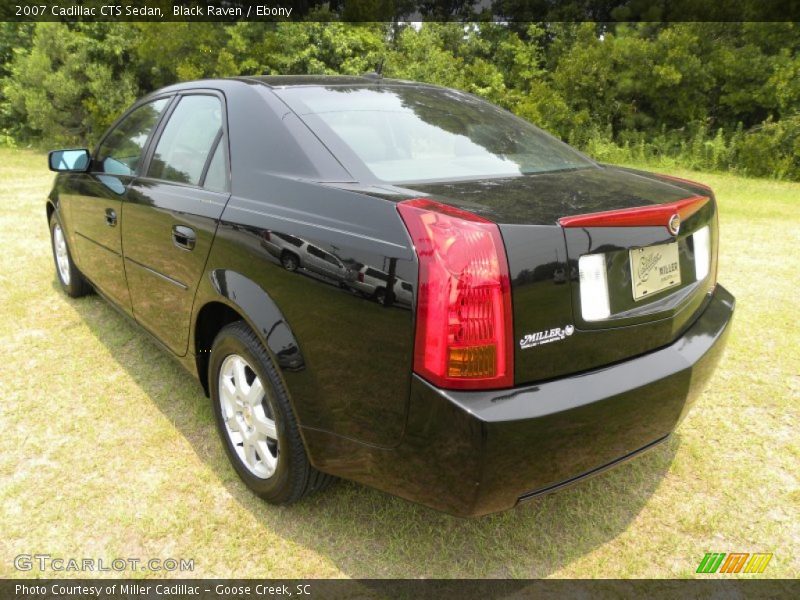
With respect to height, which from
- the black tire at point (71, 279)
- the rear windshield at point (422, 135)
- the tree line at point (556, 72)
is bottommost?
the black tire at point (71, 279)

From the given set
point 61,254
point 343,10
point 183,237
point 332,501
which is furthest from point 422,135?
point 343,10

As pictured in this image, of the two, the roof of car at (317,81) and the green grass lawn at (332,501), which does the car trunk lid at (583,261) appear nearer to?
the green grass lawn at (332,501)

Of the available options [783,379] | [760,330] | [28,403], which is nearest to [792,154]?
[760,330]

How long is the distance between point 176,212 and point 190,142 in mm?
416

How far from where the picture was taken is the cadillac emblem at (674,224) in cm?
186

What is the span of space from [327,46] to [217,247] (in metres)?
14.6

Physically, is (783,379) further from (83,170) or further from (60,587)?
(83,170)

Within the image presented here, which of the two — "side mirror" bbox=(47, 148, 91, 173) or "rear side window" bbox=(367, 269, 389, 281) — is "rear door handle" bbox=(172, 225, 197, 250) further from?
"side mirror" bbox=(47, 148, 91, 173)

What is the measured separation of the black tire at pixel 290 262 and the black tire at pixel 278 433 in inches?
13.8

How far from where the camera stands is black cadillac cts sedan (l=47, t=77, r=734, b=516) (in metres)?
1.58

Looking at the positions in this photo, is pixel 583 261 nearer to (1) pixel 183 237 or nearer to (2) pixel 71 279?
(1) pixel 183 237

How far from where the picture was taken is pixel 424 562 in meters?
2.06

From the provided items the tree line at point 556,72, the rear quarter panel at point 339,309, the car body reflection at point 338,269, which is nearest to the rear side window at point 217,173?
the rear quarter panel at point 339,309

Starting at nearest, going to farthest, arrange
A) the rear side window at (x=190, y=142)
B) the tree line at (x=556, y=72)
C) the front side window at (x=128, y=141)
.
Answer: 1. the rear side window at (x=190, y=142)
2. the front side window at (x=128, y=141)
3. the tree line at (x=556, y=72)
